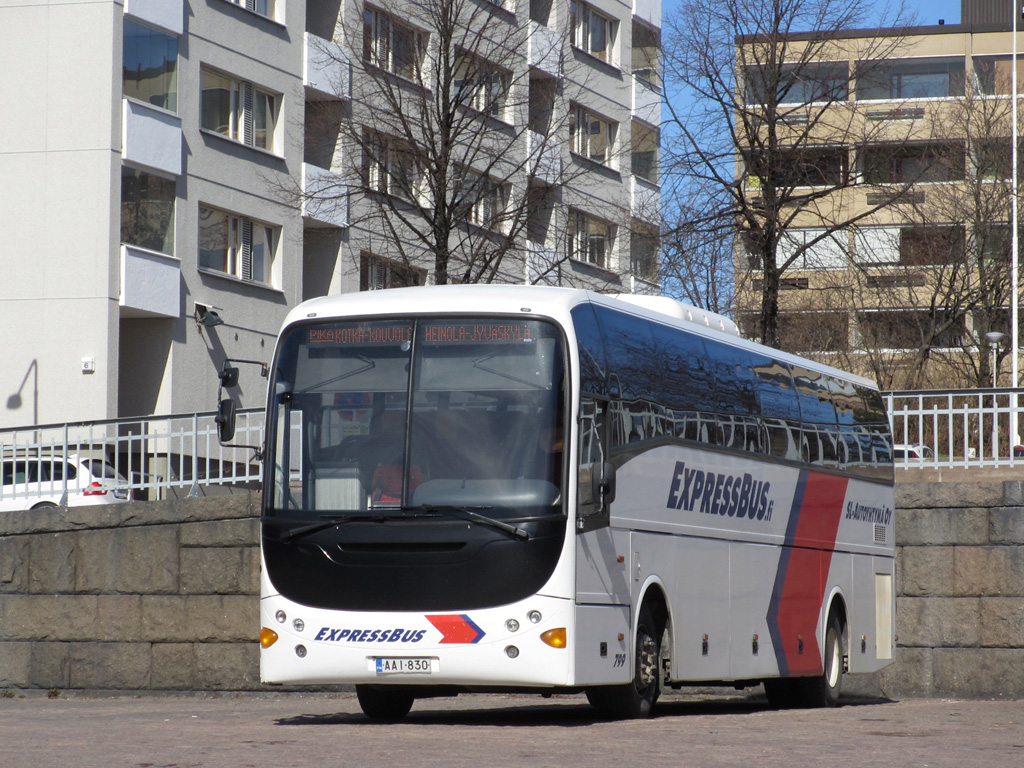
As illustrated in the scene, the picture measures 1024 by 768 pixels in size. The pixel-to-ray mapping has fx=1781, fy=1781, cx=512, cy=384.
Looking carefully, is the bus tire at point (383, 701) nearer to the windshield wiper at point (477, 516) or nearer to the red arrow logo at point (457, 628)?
the red arrow logo at point (457, 628)

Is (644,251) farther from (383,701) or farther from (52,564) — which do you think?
Answer: (383,701)

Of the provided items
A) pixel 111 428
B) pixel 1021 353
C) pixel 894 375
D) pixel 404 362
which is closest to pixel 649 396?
pixel 404 362

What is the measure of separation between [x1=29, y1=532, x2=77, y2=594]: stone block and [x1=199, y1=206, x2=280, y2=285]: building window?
16.1 meters

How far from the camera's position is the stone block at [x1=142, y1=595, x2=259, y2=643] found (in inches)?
731

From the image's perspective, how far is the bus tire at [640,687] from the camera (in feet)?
44.3

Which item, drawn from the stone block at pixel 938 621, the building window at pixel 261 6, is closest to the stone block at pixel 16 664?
the stone block at pixel 938 621

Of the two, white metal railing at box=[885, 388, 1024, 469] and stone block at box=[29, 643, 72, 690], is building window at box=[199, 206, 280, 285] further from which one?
white metal railing at box=[885, 388, 1024, 469]

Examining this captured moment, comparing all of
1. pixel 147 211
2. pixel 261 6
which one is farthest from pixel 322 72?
pixel 147 211

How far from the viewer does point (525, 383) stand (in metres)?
12.6

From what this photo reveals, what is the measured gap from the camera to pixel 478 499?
40.7 ft

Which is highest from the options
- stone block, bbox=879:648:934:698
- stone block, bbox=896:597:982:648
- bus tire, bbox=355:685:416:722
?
stone block, bbox=896:597:982:648

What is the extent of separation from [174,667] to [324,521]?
22.3 feet

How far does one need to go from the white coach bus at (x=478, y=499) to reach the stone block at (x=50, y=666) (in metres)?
6.23

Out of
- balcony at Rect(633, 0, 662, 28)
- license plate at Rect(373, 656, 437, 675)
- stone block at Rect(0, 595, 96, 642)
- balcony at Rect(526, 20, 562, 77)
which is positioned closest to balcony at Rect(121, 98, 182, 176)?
balcony at Rect(526, 20, 562, 77)
